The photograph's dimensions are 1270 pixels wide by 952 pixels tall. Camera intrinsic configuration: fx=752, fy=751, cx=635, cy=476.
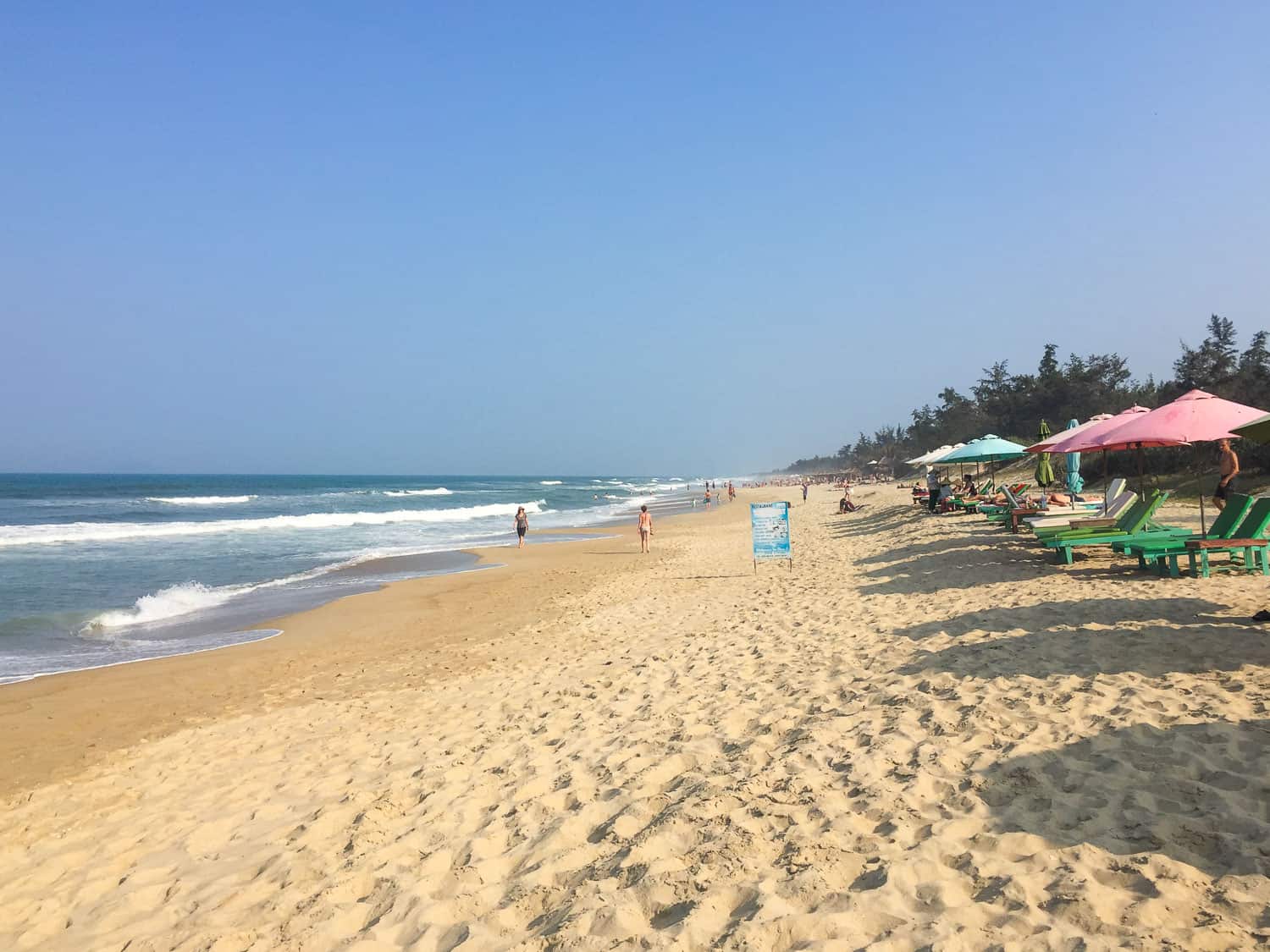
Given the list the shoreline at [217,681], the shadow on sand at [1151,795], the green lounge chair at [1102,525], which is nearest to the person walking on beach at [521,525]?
the shoreline at [217,681]

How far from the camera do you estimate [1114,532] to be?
33.4ft

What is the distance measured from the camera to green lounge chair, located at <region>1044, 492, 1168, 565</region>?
989cm

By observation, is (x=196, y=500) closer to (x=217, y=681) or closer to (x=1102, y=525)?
(x=217, y=681)

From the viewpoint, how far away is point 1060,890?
9.66 ft

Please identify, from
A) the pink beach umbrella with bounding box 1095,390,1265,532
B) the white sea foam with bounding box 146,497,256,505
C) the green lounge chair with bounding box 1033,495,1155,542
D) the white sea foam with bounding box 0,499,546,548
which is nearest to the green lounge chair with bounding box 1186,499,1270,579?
the pink beach umbrella with bounding box 1095,390,1265,532

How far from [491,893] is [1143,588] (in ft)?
25.2

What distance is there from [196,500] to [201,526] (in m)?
27.4

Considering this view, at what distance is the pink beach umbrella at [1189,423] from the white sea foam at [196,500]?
5789cm

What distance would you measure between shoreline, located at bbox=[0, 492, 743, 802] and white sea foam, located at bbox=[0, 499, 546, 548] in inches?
870

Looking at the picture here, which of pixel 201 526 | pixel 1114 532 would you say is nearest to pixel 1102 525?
pixel 1114 532

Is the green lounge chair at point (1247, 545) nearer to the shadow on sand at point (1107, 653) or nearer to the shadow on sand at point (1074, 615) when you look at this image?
the shadow on sand at point (1074, 615)

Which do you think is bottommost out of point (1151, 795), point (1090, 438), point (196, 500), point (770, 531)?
point (196, 500)

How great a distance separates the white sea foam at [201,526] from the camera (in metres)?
30.0

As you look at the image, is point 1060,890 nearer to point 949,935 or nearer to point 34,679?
point 949,935
